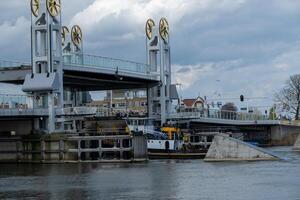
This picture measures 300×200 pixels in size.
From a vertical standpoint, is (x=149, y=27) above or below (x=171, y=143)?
above

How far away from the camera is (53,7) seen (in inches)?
4867

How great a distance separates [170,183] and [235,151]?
960 inches

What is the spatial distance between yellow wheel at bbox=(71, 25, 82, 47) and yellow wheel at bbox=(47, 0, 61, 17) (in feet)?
83.1

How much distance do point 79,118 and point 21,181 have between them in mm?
52933

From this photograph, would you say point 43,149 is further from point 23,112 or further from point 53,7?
point 53,7

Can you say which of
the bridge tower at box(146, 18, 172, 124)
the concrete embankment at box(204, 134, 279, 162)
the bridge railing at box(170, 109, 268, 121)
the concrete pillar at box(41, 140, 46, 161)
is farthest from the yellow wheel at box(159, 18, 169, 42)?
the concrete embankment at box(204, 134, 279, 162)

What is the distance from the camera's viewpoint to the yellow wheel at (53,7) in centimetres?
12308

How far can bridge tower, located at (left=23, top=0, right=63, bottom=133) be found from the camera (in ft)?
390

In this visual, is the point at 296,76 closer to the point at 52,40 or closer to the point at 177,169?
the point at 52,40

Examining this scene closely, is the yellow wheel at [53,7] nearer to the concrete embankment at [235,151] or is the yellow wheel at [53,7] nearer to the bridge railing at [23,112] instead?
the bridge railing at [23,112]

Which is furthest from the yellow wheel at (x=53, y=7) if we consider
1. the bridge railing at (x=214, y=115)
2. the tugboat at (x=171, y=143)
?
the bridge railing at (x=214, y=115)

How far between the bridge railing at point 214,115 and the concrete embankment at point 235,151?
56.8 meters

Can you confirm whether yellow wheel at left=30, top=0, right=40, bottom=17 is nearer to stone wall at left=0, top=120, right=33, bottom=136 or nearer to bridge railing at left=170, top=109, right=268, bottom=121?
stone wall at left=0, top=120, right=33, bottom=136

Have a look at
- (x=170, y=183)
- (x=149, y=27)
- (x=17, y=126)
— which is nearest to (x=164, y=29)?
(x=149, y=27)
